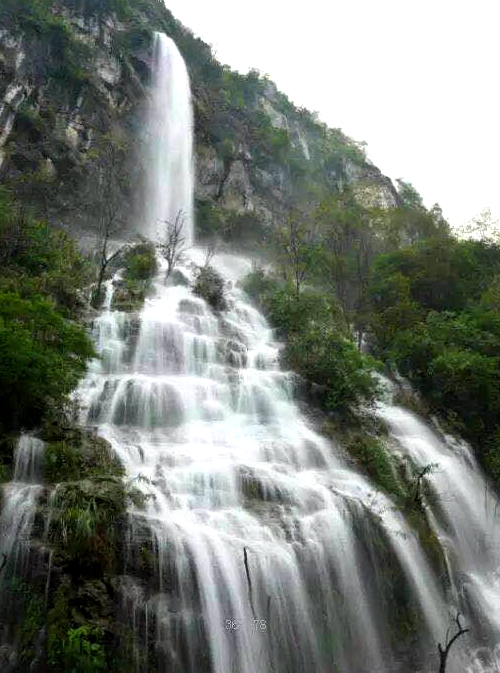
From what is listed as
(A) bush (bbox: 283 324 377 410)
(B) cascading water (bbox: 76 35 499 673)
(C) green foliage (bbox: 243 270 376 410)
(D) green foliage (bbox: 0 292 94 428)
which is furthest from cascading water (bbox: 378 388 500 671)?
(D) green foliage (bbox: 0 292 94 428)

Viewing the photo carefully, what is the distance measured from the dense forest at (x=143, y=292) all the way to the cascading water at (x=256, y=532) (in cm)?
14

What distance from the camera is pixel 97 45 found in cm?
3142

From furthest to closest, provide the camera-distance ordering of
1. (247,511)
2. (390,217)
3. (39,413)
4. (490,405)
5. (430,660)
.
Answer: (390,217) < (490,405) < (39,413) < (247,511) < (430,660)

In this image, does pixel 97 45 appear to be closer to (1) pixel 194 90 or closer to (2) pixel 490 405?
(1) pixel 194 90

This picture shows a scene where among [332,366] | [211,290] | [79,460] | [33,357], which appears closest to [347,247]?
[211,290]

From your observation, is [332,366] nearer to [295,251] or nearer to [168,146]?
[295,251]

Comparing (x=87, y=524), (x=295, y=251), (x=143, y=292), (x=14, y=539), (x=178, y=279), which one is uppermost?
(x=295, y=251)

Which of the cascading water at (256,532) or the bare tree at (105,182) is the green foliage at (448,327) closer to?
the cascading water at (256,532)

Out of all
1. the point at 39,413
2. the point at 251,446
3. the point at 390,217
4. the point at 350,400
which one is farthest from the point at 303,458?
the point at 390,217

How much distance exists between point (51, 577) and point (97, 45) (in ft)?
107

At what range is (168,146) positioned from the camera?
34.0 m

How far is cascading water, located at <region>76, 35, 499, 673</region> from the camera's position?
7.25 meters

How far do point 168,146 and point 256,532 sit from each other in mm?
30067

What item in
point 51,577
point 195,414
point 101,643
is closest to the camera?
point 101,643
